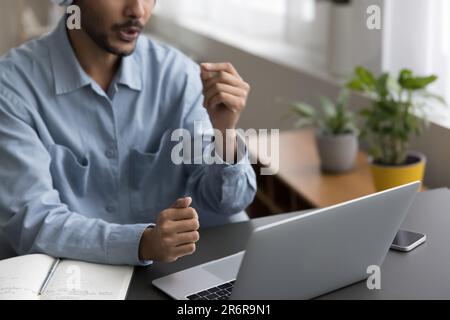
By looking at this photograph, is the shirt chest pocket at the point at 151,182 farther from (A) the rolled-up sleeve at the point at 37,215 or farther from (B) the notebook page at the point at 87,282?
(B) the notebook page at the point at 87,282

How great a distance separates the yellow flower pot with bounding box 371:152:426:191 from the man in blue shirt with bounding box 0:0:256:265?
1.54ft

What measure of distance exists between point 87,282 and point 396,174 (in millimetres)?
1080

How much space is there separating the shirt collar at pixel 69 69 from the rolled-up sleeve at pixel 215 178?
0.14 m

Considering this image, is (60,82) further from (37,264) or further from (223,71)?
(37,264)

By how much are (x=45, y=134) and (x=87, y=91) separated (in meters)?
0.14

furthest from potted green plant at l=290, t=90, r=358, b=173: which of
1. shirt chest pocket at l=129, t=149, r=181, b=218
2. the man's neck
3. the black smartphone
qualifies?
the black smartphone

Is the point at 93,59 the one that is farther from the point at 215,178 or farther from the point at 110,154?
the point at 215,178

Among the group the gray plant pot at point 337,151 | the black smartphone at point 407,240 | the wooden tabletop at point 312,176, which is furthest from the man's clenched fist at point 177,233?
the gray plant pot at point 337,151

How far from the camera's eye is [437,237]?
1.18 meters

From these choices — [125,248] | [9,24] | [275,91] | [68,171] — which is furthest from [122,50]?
[9,24]

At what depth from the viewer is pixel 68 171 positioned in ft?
4.86

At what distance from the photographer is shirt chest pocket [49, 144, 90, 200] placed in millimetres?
1454

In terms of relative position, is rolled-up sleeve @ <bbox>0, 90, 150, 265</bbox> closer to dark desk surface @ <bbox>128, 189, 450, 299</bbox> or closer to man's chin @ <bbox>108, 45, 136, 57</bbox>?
dark desk surface @ <bbox>128, 189, 450, 299</bbox>

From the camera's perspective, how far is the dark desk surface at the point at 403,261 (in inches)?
39.3
